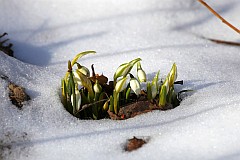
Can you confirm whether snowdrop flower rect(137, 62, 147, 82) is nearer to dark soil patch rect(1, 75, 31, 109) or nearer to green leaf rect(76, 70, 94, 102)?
green leaf rect(76, 70, 94, 102)

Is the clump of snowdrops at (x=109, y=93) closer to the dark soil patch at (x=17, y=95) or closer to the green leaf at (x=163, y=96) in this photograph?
the green leaf at (x=163, y=96)

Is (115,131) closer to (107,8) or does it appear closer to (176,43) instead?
(176,43)

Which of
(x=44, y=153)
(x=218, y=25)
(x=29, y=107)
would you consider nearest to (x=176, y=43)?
(x=218, y=25)

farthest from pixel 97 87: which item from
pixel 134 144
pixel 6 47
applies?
pixel 6 47

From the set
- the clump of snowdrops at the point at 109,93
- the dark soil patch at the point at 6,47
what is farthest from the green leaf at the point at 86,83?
the dark soil patch at the point at 6,47

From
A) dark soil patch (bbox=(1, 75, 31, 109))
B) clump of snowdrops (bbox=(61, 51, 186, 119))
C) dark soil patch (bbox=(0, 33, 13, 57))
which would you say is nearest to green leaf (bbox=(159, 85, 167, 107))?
clump of snowdrops (bbox=(61, 51, 186, 119))

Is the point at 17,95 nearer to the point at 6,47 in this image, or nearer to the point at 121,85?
the point at 121,85
